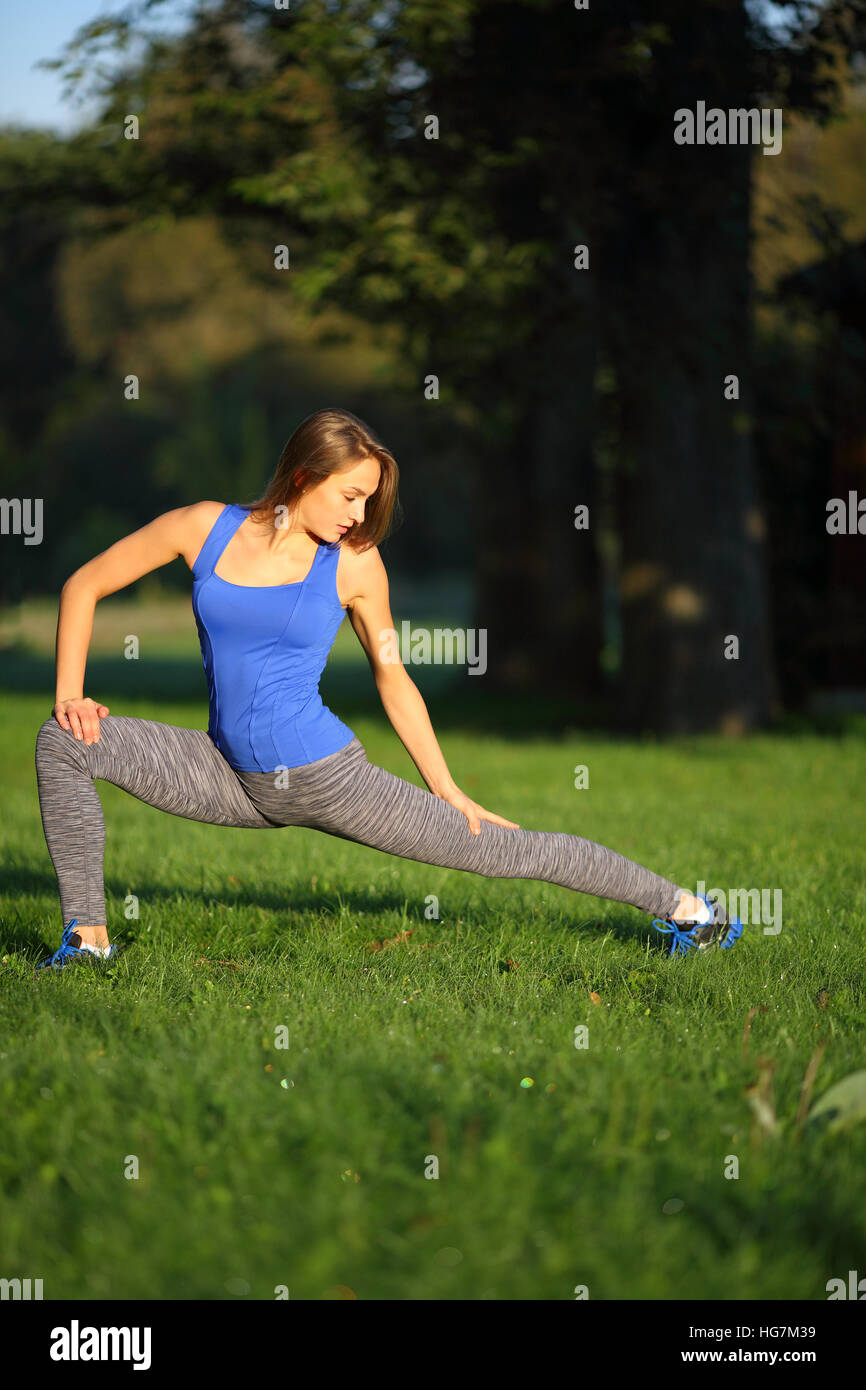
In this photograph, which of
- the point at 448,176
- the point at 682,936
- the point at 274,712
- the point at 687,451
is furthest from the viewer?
the point at 687,451

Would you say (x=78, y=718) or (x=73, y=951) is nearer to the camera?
(x=78, y=718)

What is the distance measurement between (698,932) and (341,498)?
6.31 ft

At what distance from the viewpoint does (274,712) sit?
154 inches

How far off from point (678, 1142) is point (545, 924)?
2.02 meters

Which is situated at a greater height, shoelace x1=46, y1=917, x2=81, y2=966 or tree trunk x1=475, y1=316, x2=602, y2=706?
tree trunk x1=475, y1=316, x2=602, y2=706

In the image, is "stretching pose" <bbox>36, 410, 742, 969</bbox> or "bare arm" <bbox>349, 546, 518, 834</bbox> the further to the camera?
"bare arm" <bbox>349, 546, 518, 834</bbox>

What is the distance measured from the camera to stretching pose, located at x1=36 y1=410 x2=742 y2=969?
3861 mm

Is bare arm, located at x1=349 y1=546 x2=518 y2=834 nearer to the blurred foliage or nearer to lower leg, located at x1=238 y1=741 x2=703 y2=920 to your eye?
lower leg, located at x1=238 y1=741 x2=703 y2=920

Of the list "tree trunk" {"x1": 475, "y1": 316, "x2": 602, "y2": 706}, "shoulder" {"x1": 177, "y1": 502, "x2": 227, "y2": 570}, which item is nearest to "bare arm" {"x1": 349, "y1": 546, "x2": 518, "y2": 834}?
"shoulder" {"x1": 177, "y1": 502, "x2": 227, "y2": 570}

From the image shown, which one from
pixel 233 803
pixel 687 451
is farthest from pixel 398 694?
pixel 687 451

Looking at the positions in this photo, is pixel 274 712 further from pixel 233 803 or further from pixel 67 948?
pixel 67 948

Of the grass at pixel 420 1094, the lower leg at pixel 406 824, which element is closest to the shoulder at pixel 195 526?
the lower leg at pixel 406 824

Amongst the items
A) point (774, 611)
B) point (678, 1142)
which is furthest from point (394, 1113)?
point (774, 611)

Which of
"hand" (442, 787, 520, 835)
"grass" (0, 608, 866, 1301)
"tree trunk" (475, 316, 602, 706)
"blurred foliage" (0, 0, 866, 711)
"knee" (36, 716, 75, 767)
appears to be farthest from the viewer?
"tree trunk" (475, 316, 602, 706)
